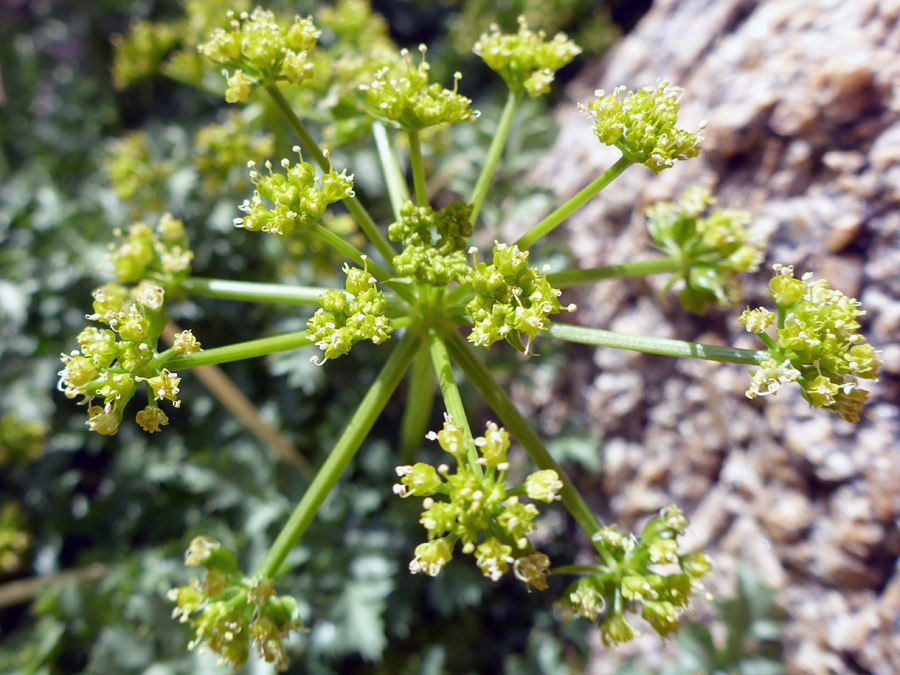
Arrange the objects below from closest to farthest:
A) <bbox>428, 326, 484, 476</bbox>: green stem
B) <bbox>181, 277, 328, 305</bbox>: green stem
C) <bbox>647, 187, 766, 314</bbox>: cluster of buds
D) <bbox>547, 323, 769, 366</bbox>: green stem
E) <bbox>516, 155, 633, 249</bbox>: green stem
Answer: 1. <bbox>428, 326, 484, 476</bbox>: green stem
2. <bbox>547, 323, 769, 366</bbox>: green stem
3. <bbox>516, 155, 633, 249</bbox>: green stem
4. <bbox>181, 277, 328, 305</bbox>: green stem
5. <bbox>647, 187, 766, 314</bbox>: cluster of buds

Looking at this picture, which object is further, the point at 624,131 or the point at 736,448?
the point at 736,448

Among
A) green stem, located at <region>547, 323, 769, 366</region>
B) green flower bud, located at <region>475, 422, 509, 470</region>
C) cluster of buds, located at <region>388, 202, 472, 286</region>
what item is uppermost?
cluster of buds, located at <region>388, 202, 472, 286</region>

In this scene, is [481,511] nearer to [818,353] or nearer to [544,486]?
[544,486]

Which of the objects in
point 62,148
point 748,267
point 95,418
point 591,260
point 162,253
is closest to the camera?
point 95,418

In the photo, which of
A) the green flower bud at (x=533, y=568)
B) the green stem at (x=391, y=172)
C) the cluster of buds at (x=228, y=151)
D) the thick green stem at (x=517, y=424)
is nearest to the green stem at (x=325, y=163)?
the green stem at (x=391, y=172)

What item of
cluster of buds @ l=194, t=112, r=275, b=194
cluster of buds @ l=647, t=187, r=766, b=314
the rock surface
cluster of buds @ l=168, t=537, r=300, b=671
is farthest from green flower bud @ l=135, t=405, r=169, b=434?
the rock surface

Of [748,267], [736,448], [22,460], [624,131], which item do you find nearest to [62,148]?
[22,460]

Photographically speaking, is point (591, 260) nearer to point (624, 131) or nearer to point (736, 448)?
point (736, 448)

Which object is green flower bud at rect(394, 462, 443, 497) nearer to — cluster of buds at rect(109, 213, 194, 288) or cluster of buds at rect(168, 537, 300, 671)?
cluster of buds at rect(168, 537, 300, 671)
